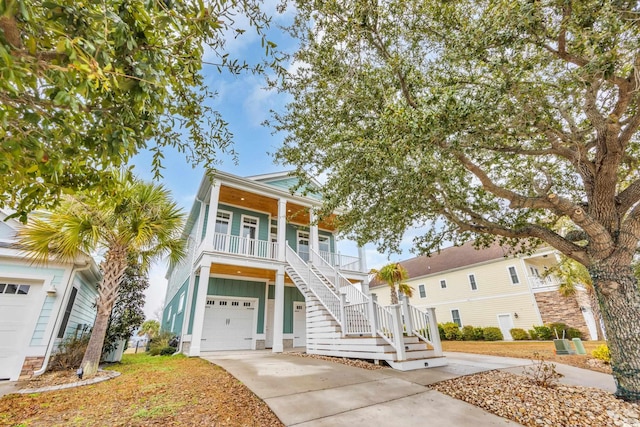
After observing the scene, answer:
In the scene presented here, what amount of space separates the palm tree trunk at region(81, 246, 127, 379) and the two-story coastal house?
2668mm

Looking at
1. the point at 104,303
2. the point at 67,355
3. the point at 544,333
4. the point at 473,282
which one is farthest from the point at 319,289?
the point at 473,282

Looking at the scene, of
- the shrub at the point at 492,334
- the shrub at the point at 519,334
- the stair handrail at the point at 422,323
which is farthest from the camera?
the shrub at the point at 492,334

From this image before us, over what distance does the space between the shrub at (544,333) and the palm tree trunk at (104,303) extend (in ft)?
74.6

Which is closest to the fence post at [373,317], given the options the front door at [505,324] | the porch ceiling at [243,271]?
the porch ceiling at [243,271]

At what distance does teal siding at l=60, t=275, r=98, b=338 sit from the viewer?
26.9 ft

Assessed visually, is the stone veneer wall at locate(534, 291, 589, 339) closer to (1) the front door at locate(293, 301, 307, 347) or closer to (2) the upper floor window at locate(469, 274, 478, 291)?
(2) the upper floor window at locate(469, 274, 478, 291)

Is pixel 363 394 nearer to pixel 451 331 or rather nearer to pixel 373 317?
pixel 373 317

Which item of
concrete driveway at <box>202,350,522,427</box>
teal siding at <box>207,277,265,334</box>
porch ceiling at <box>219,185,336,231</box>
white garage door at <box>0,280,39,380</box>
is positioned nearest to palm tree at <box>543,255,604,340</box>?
porch ceiling at <box>219,185,336,231</box>

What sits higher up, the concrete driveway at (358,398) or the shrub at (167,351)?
the shrub at (167,351)

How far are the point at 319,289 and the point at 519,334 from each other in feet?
55.5

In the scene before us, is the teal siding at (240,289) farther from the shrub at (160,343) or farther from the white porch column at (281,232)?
the shrub at (160,343)

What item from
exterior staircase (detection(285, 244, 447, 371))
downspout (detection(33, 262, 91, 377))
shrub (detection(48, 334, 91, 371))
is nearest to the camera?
downspout (detection(33, 262, 91, 377))

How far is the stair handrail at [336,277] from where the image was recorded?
9500 millimetres

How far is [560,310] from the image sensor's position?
18.1m
